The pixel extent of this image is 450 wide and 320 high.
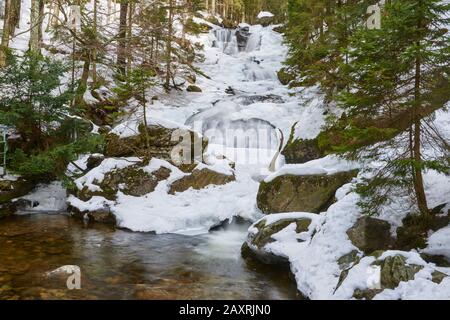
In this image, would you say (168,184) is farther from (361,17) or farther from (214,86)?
(214,86)

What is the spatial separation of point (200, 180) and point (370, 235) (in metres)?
7.38

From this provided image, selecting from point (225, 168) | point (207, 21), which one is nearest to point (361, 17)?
point (225, 168)

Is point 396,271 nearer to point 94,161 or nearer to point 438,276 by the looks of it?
point 438,276

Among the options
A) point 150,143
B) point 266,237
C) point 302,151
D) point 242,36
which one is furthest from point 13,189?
point 242,36

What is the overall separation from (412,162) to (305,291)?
9.31ft

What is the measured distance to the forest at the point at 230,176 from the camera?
5832mm

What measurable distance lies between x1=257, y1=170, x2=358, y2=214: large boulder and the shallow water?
1.35 m

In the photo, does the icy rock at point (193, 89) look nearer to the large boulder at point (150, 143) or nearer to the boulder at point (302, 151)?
the large boulder at point (150, 143)

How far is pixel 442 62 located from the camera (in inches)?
233

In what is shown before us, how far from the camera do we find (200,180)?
13172mm

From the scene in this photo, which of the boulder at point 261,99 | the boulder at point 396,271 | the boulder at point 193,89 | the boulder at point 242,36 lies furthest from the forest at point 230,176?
the boulder at point 242,36

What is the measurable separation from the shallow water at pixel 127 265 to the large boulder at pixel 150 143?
12.5 feet

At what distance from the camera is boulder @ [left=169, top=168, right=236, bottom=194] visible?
42.4 ft

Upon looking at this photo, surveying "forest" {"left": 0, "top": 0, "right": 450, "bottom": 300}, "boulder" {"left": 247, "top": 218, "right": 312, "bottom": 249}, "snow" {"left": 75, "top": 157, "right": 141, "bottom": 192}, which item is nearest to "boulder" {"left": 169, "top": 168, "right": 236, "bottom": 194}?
"forest" {"left": 0, "top": 0, "right": 450, "bottom": 300}
